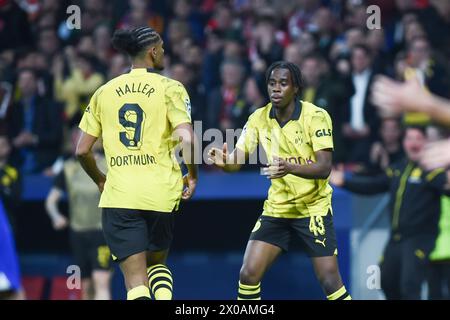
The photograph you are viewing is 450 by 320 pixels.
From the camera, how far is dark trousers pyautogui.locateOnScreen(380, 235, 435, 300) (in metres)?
11.0

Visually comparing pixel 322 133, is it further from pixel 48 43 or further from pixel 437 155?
pixel 48 43

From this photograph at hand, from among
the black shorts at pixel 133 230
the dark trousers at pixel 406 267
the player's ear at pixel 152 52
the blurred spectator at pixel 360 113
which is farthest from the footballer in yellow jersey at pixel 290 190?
the blurred spectator at pixel 360 113

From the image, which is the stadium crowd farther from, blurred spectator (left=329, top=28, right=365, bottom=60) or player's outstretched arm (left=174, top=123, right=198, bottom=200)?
player's outstretched arm (left=174, top=123, right=198, bottom=200)

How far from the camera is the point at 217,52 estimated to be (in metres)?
13.7

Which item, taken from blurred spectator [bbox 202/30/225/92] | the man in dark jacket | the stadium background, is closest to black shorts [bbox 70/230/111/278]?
the stadium background

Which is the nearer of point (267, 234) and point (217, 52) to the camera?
point (267, 234)

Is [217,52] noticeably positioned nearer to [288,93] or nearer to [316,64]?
[316,64]

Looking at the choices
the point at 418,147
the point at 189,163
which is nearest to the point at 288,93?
the point at 189,163

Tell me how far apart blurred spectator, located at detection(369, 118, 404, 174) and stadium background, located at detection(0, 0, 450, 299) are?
110mm

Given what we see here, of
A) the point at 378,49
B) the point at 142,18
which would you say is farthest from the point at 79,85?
the point at 378,49

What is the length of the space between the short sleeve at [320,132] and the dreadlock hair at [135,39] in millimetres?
1325

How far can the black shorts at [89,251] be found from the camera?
11.8 meters

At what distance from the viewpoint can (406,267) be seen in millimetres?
11031
